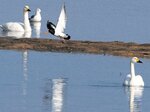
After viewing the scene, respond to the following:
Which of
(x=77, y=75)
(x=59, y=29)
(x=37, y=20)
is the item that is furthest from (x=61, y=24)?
(x=37, y=20)

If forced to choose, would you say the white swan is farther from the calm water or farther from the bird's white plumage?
the bird's white plumage

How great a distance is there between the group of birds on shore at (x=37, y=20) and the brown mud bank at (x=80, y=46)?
44 cm

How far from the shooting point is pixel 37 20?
142 feet

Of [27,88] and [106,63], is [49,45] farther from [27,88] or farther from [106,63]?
[27,88]

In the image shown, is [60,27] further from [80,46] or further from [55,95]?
[55,95]

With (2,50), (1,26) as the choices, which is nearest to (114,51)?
(2,50)

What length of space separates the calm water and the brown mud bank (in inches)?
33.7

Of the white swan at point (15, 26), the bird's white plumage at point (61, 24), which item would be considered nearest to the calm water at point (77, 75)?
the white swan at point (15, 26)

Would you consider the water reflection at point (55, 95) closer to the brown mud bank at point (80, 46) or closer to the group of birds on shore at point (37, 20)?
the group of birds on shore at point (37, 20)

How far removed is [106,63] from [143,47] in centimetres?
354

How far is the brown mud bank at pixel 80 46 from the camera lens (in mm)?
32969

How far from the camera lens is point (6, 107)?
21969mm

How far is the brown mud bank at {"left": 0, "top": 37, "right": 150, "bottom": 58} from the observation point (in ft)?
108

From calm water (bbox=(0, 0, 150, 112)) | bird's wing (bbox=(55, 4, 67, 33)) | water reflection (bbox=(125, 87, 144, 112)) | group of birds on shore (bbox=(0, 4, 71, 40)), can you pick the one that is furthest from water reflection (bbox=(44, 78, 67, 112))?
group of birds on shore (bbox=(0, 4, 71, 40))
